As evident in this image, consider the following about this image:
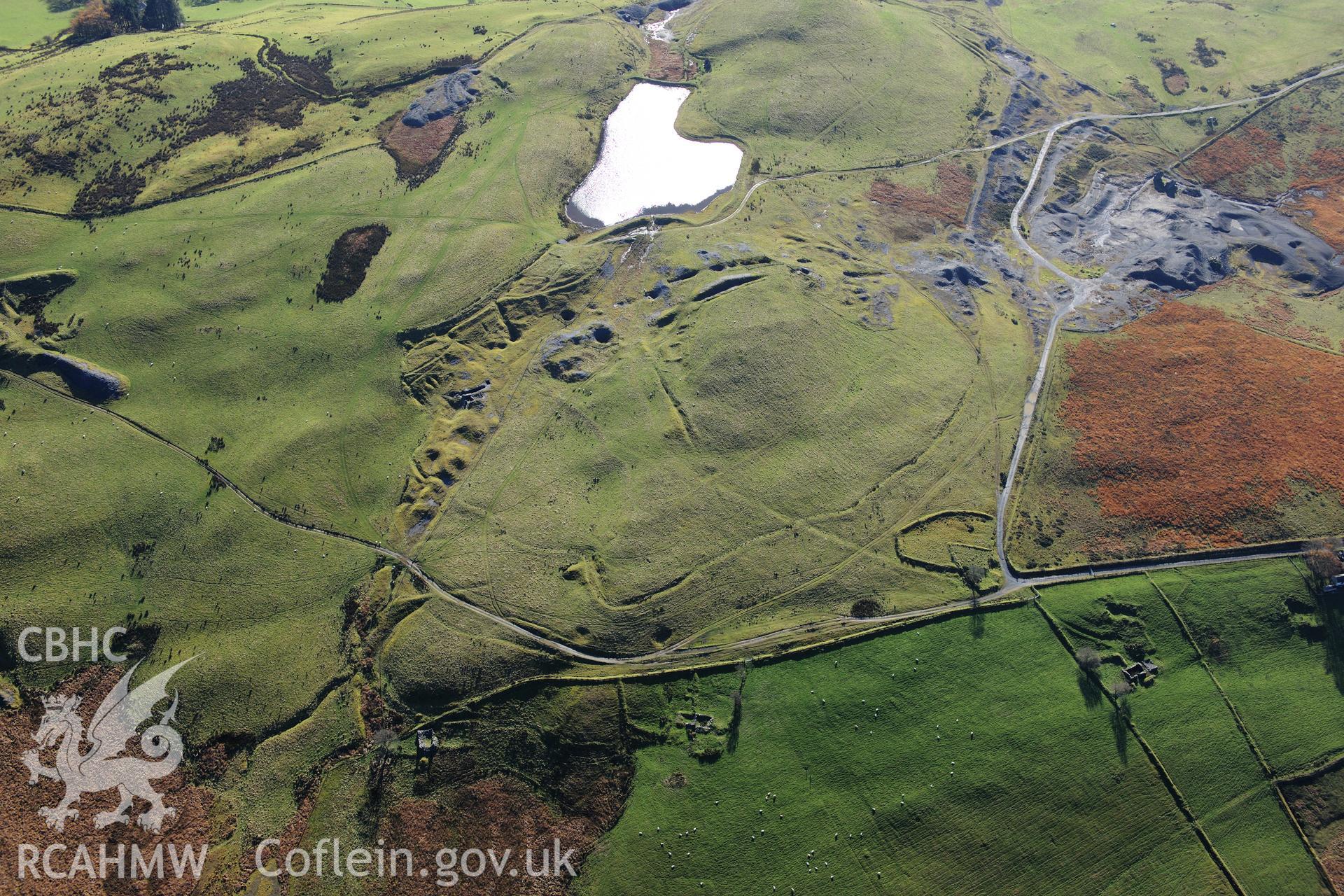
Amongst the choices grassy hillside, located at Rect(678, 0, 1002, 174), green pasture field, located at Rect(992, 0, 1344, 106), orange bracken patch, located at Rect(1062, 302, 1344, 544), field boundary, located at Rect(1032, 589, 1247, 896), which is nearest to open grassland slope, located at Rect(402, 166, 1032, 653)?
field boundary, located at Rect(1032, 589, 1247, 896)

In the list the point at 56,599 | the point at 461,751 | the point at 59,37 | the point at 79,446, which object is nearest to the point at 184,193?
the point at 79,446

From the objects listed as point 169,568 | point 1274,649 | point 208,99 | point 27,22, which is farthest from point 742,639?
point 27,22

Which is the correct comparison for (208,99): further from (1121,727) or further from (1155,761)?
(1155,761)

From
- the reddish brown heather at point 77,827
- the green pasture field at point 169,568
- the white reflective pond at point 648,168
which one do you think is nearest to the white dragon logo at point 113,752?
the reddish brown heather at point 77,827

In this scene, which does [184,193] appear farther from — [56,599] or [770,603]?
[770,603]

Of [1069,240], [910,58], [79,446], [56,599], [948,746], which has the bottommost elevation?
[948,746]
